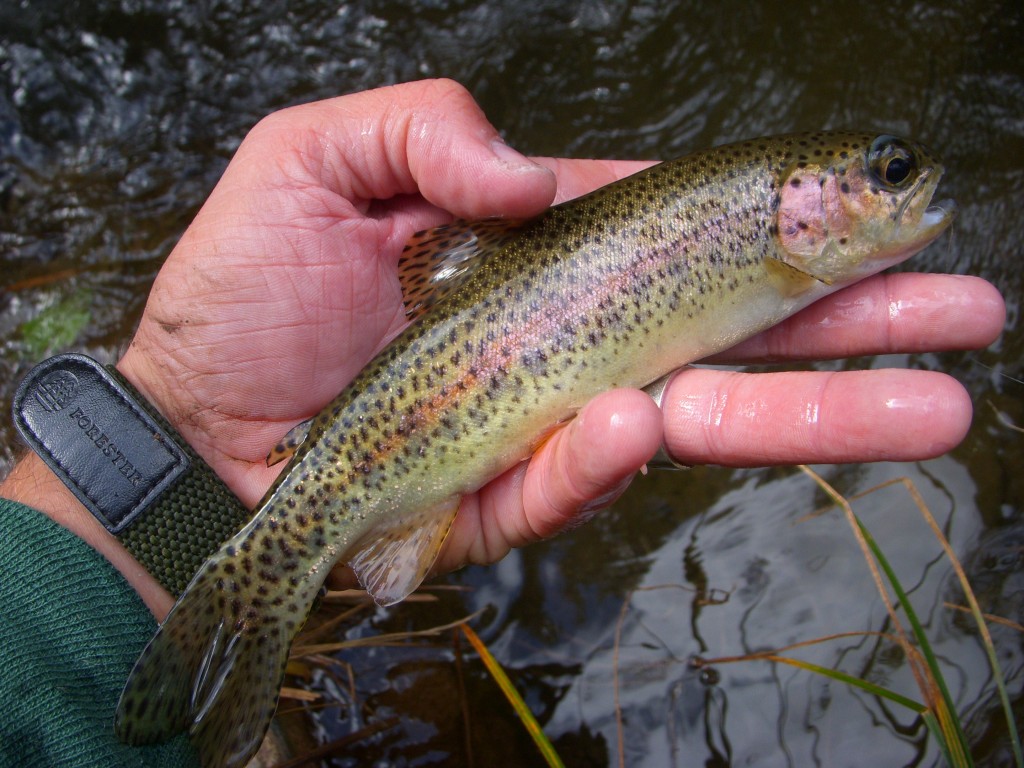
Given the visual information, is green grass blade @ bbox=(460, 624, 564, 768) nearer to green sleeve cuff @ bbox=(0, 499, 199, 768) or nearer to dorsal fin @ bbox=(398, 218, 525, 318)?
green sleeve cuff @ bbox=(0, 499, 199, 768)

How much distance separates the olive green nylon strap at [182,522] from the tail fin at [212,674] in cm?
38

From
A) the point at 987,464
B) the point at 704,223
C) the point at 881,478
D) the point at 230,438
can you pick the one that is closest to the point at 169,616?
the point at 230,438

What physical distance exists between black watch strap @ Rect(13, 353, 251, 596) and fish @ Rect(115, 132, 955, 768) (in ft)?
1.28

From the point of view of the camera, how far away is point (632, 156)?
518cm

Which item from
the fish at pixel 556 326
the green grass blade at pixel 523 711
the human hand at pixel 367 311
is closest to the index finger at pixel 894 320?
the human hand at pixel 367 311

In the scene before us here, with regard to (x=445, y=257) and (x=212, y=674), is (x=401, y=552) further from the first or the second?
(x=445, y=257)

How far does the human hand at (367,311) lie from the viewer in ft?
8.73

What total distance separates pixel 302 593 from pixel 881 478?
108 inches

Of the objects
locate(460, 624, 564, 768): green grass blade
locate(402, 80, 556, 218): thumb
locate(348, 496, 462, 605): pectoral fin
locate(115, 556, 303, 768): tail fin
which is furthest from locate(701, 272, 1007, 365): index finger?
locate(115, 556, 303, 768): tail fin

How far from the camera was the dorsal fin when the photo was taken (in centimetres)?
282

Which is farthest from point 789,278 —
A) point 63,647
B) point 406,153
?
point 63,647

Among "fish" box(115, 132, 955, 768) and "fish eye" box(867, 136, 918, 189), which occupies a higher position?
"fish eye" box(867, 136, 918, 189)

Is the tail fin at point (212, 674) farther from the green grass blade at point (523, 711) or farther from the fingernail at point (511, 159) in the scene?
the fingernail at point (511, 159)

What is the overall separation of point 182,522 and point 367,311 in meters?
1.04
